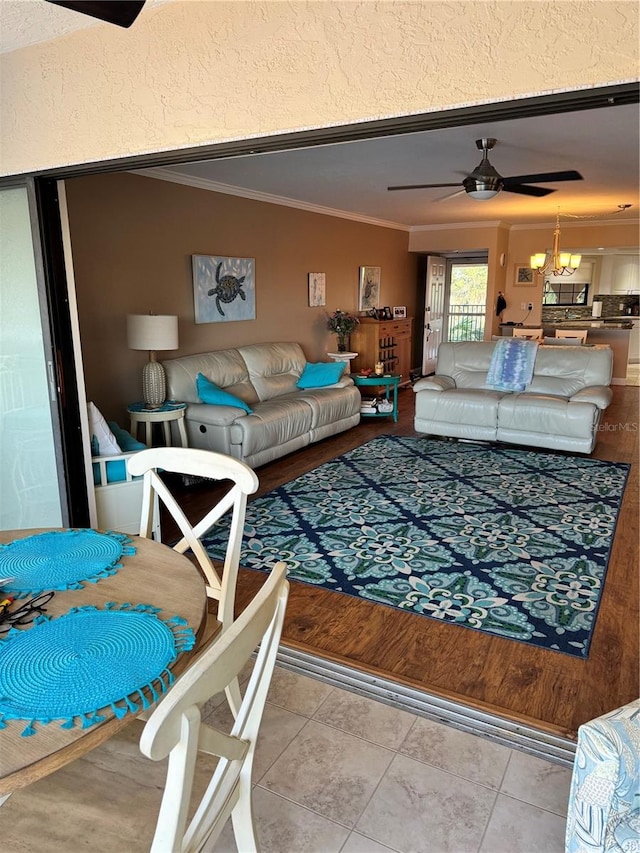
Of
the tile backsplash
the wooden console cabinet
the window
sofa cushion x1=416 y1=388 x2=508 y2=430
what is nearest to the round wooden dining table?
sofa cushion x1=416 y1=388 x2=508 y2=430

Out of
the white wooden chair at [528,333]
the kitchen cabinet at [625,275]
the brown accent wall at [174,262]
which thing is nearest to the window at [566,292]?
the kitchen cabinet at [625,275]

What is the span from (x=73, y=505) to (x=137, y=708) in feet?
7.03

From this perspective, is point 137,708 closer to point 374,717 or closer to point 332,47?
point 374,717

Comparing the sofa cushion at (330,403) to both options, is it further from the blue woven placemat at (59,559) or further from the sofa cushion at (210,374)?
the blue woven placemat at (59,559)

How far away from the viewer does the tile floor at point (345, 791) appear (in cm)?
124

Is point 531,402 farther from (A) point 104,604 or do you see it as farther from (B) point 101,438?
(A) point 104,604

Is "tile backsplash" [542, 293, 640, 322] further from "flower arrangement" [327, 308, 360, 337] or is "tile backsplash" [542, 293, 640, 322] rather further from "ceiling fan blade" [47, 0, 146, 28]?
"ceiling fan blade" [47, 0, 146, 28]

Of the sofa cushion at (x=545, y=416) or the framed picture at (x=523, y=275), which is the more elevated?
the framed picture at (x=523, y=275)

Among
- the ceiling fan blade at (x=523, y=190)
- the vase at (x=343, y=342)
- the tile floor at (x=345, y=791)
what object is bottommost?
the tile floor at (x=345, y=791)

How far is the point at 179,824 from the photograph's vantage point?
0.95 meters

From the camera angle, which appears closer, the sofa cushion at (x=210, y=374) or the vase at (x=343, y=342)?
the sofa cushion at (x=210, y=374)

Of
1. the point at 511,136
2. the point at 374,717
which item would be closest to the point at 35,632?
the point at 374,717

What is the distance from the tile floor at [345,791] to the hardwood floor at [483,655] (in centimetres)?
20

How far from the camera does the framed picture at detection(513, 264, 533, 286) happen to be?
9.27 m
